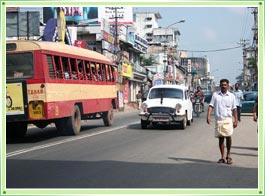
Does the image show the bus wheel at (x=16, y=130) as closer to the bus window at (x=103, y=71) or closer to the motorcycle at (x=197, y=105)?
the bus window at (x=103, y=71)

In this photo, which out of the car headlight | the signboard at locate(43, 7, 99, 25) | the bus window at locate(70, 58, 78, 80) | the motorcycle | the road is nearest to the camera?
the road

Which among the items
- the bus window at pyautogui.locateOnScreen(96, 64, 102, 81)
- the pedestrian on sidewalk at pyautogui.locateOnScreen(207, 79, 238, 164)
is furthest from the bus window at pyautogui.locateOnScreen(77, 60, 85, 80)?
the pedestrian on sidewalk at pyautogui.locateOnScreen(207, 79, 238, 164)

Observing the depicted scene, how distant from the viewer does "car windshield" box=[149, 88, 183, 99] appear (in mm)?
20562

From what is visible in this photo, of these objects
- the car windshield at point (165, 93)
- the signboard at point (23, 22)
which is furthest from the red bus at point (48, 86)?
the signboard at point (23, 22)

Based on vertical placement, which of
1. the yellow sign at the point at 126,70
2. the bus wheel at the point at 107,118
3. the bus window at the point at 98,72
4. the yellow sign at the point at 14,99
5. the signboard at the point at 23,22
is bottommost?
the bus wheel at the point at 107,118

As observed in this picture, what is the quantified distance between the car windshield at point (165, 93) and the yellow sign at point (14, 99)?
288 inches

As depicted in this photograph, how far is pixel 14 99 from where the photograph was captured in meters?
14.5

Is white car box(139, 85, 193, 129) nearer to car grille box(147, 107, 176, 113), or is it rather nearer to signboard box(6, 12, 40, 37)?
car grille box(147, 107, 176, 113)

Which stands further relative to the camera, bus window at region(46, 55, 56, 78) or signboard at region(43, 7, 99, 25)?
signboard at region(43, 7, 99, 25)

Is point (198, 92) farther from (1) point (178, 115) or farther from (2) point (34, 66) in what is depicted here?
(2) point (34, 66)

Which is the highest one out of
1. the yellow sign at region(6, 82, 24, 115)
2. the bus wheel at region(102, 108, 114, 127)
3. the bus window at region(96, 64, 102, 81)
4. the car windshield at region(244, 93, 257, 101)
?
the bus window at region(96, 64, 102, 81)

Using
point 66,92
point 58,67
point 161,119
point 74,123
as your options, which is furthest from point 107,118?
point 58,67

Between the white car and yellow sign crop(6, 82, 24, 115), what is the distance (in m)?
6.33

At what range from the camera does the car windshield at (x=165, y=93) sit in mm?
20562
